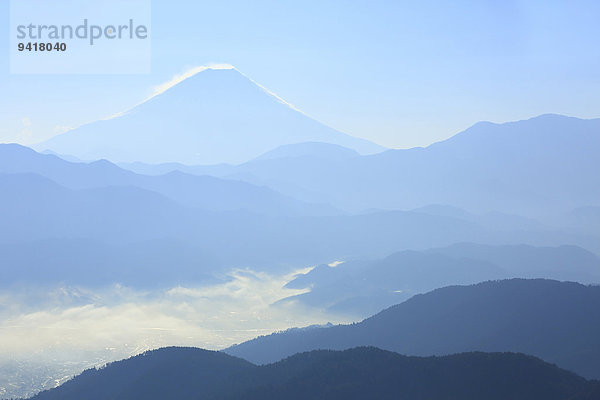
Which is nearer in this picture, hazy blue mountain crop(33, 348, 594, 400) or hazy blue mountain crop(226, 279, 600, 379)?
hazy blue mountain crop(33, 348, 594, 400)

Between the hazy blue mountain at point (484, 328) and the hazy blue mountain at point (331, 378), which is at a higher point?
the hazy blue mountain at point (484, 328)

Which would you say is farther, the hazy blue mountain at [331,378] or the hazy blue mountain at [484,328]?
the hazy blue mountain at [484,328]

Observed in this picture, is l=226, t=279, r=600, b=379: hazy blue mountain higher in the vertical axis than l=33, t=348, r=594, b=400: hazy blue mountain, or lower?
higher

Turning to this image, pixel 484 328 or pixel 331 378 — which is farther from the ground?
pixel 484 328

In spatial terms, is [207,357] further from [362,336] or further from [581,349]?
[581,349]
